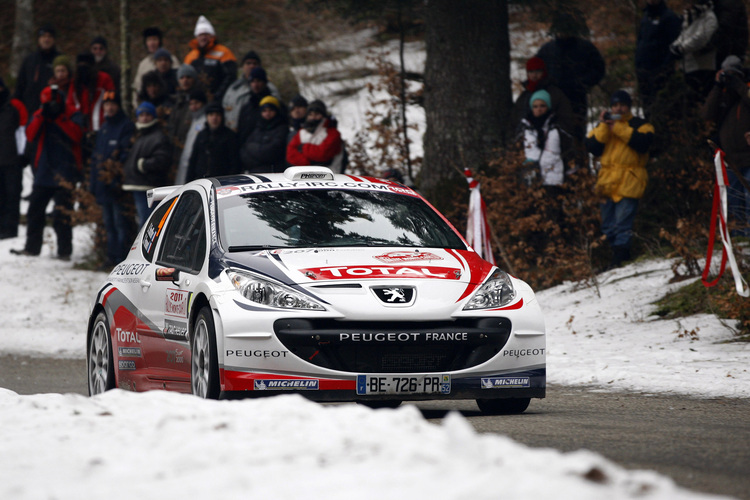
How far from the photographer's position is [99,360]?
949 cm

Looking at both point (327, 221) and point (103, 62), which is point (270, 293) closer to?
point (327, 221)

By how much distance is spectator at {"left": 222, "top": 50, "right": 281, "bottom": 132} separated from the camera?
17.2 metres

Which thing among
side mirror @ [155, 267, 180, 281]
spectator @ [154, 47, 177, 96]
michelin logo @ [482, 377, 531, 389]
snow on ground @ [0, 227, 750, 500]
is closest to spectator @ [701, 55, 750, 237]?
michelin logo @ [482, 377, 531, 389]

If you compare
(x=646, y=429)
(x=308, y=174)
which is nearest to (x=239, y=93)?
(x=308, y=174)

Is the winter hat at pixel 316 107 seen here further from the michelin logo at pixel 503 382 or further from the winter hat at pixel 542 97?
the michelin logo at pixel 503 382

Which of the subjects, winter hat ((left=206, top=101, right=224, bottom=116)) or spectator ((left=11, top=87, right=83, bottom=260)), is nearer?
winter hat ((left=206, top=101, right=224, bottom=116))

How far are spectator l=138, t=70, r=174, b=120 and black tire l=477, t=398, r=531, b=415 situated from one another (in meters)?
11.1

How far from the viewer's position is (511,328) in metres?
7.54

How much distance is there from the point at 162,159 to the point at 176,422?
39.1ft

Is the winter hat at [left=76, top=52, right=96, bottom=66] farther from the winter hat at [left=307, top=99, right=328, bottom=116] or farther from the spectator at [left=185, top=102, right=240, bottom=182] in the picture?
the winter hat at [left=307, top=99, right=328, bottom=116]

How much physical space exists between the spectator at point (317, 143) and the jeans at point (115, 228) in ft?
11.4

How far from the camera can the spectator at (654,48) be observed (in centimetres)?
1541

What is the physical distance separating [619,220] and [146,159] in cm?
686

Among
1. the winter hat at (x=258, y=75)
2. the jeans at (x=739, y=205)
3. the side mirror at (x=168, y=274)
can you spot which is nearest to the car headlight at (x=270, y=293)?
the side mirror at (x=168, y=274)
